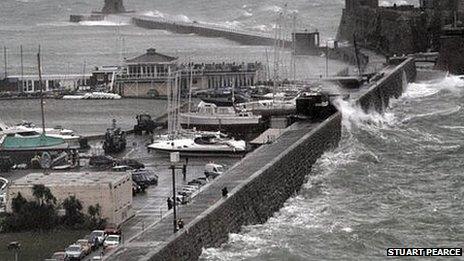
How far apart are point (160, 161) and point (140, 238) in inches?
555

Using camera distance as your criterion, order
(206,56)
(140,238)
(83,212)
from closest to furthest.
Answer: (140,238)
(83,212)
(206,56)

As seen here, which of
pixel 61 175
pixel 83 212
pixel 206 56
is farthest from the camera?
pixel 206 56

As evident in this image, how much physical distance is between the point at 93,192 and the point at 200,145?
1115 centimetres

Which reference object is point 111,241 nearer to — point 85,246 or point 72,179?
point 85,246

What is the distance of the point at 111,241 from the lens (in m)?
22.2

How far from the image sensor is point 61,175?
26250mm

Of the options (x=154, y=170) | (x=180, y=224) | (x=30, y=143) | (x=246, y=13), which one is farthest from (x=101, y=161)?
(x=246, y=13)

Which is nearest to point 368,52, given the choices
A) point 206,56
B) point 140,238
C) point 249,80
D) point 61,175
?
point 206,56

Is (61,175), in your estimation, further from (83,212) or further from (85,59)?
(85,59)

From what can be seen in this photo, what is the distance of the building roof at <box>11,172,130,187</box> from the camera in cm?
2477

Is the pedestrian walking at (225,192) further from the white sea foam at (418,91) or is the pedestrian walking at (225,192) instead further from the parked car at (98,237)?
the white sea foam at (418,91)

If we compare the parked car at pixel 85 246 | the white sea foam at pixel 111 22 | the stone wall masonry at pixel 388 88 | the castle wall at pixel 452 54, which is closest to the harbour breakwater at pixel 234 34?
the white sea foam at pixel 111 22

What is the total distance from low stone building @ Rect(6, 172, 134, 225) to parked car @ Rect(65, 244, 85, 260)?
2.70 m

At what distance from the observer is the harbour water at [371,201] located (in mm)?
21219
